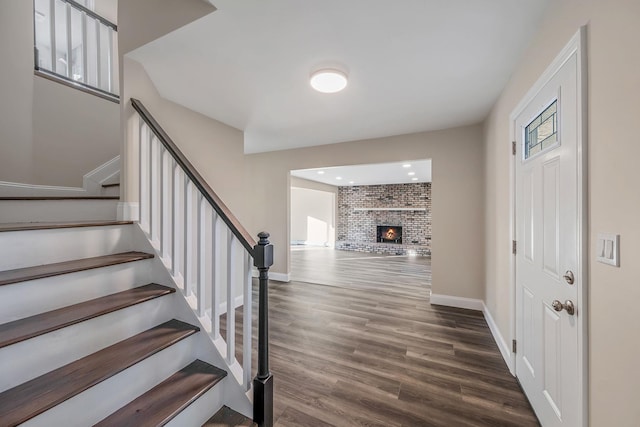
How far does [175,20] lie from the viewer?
63.1 inches

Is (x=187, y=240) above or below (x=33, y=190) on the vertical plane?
below

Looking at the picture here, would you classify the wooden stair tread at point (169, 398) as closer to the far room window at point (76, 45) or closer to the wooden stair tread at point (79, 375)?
the wooden stair tread at point (79, 375)

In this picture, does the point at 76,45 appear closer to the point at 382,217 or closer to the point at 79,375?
the point at 79,375

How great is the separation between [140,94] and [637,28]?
279 centimetres

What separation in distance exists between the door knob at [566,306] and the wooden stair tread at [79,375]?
198 centimetres

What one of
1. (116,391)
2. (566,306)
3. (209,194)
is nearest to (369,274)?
(566,306)

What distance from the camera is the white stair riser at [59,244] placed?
1.28 metres

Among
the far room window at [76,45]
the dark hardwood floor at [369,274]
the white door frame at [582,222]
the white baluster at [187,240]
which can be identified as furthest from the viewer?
the dark hardwood floor at [369,274]

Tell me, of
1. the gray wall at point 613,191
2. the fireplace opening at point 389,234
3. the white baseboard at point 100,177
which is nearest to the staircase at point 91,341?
the white baseboard at point 100,177

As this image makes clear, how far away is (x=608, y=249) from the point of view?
0.93 meters

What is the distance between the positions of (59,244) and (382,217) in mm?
8612

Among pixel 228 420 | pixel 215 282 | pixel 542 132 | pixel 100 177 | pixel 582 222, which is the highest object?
pixel 542 132

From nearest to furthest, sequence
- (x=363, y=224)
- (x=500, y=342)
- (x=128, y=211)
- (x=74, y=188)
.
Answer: (x=128, y=211)
(x=500, y=342)
(x=74, y=188)
(x=363, y=224)

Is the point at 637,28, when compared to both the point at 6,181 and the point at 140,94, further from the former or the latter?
the point at 6,181
